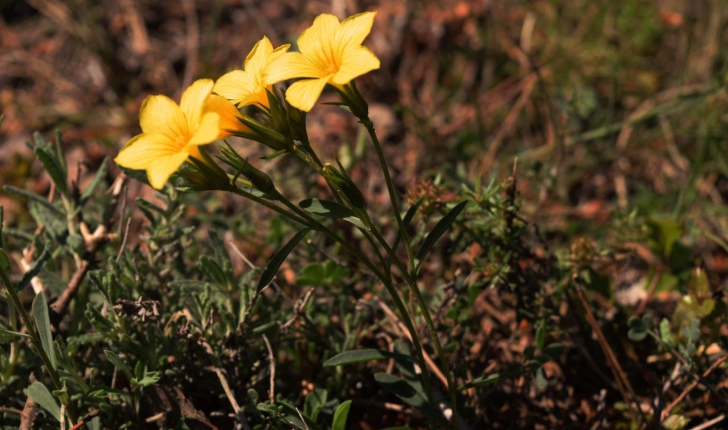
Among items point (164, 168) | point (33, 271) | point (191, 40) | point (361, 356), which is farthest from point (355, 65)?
point (191, 40)

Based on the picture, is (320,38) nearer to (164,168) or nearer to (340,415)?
(164,168)

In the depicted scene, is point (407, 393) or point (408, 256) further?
point (407, 393)

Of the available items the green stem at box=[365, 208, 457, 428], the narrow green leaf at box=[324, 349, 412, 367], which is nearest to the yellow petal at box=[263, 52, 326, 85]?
the green stem at box=[365, 208, 457, 428]

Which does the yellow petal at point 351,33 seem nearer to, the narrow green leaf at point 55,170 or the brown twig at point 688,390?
the narrow green leaf at point 55,170

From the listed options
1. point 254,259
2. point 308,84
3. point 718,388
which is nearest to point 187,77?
point 254,259

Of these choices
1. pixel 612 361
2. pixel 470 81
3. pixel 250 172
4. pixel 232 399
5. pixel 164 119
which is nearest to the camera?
pixel 250 172

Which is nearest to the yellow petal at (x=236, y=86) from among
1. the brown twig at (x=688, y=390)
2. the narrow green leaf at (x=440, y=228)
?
the narrow green leaf at (x=440, y=228)
